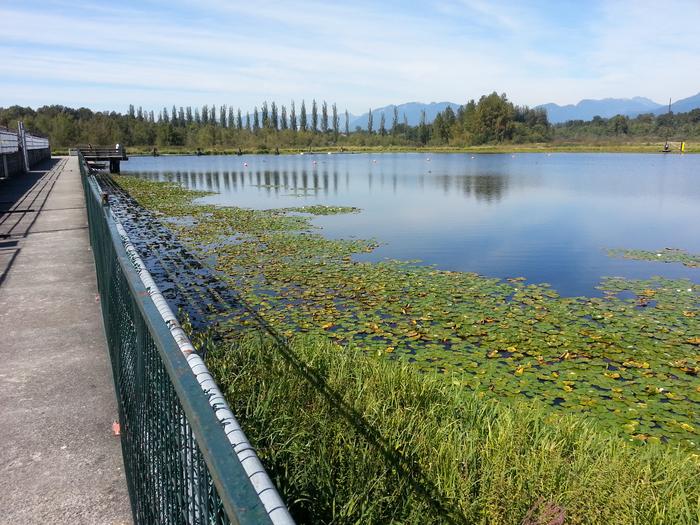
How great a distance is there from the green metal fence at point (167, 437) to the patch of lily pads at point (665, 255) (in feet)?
47.4

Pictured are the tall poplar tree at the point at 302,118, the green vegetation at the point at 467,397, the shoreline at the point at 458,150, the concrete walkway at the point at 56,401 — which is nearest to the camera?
the concrete walkway at the point at 56,401

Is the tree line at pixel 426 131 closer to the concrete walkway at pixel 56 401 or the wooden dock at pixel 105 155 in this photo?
the wooden dock at pixel 105 155

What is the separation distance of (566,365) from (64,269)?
26.4ft

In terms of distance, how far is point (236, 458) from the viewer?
1282 mm

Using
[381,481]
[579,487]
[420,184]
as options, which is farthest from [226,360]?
[420,184]

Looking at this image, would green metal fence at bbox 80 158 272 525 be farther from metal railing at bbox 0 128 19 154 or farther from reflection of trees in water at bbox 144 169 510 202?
reflection of trees in water at bbox 144 169 510 202

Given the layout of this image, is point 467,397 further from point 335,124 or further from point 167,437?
point 335,124

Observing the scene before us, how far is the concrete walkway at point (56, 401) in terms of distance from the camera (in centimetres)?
328

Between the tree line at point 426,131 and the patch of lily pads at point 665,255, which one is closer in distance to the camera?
the patch of lily pads at point 665,255

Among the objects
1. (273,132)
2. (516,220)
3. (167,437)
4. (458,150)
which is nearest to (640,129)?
(458,150)

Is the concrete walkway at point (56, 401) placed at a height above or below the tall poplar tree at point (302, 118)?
below

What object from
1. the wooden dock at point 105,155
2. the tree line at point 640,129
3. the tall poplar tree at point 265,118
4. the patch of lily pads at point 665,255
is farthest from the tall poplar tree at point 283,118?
the patch of lily pads at point 665,255

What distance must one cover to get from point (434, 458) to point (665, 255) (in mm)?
13282

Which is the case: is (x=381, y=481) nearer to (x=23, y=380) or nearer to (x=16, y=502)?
(x=16, y=502)
